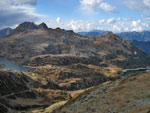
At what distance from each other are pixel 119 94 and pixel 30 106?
9975cm

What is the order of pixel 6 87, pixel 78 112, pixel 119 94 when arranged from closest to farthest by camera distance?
pixel 78 112 < pixel 119 94 < pixel 6 87

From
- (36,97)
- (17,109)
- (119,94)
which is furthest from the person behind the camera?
(36,97)

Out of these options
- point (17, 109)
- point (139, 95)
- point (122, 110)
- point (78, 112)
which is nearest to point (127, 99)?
point (139, 95)

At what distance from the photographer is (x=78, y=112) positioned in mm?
43500

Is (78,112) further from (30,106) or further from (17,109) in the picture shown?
(30,106)

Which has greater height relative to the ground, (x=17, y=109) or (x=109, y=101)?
(x=109, y=101)

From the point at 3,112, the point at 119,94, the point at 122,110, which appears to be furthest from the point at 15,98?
the point at 122,110

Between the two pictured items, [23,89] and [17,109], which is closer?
[17,109]

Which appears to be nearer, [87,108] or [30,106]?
[87,108]

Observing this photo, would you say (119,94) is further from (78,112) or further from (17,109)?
(17,109)

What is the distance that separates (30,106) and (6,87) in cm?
3616

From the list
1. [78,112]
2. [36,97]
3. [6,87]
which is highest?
[78,112]

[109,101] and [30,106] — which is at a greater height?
[109,101]

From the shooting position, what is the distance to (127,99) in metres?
45.8
